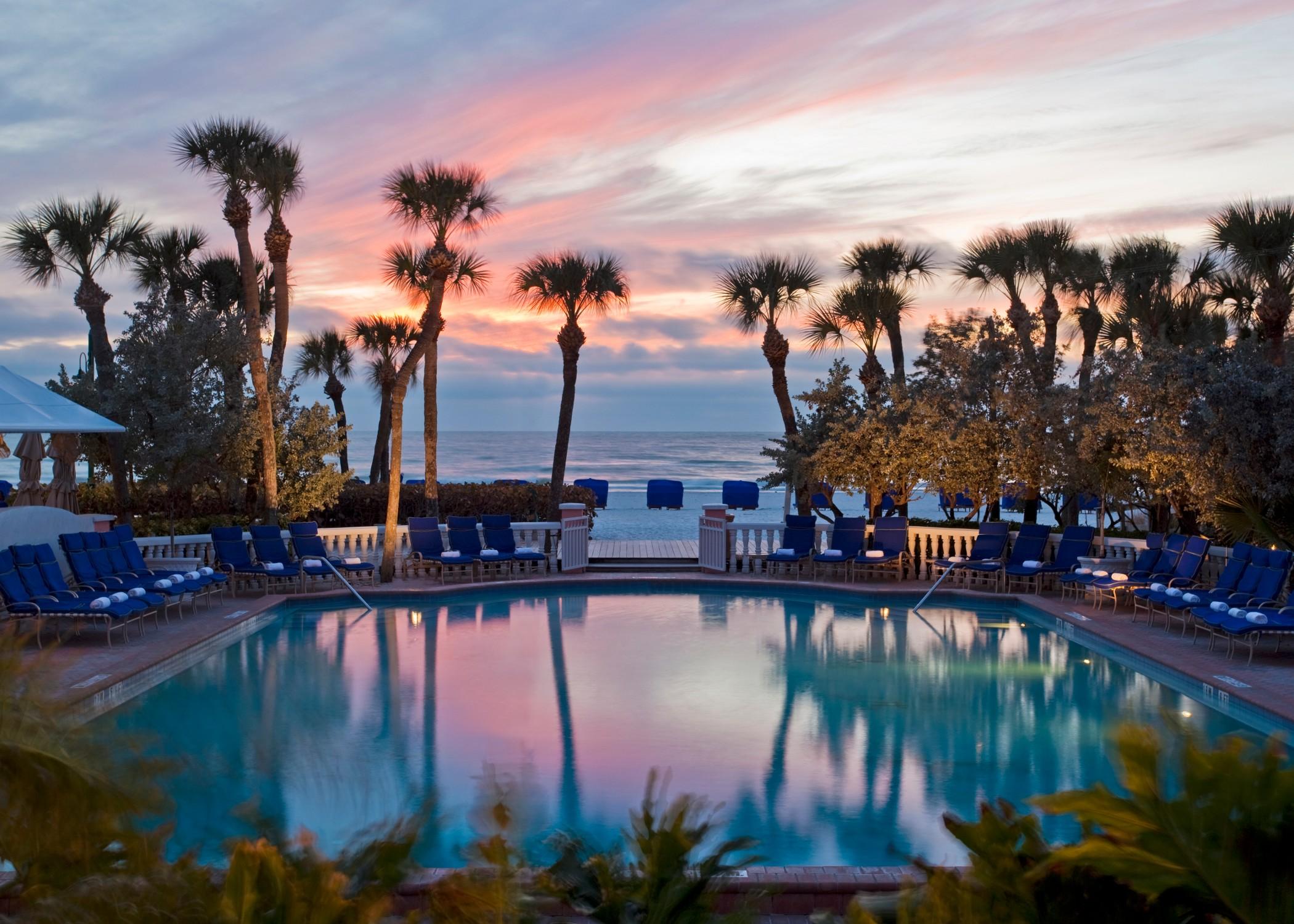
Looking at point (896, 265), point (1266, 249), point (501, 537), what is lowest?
point (501, 537)

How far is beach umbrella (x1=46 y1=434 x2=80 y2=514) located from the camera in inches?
617

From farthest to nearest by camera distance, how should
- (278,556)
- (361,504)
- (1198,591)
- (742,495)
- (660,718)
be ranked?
(742,495)
(361,504)
(278,556)
(1198,591)
(660,718)

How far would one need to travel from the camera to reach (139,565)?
45.0 ft

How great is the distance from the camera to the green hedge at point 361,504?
20656 millimetres

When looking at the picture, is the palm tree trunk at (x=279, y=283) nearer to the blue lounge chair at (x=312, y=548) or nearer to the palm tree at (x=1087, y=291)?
the blue lounge chair at (x=312, y=548)

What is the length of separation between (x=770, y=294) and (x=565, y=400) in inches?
183

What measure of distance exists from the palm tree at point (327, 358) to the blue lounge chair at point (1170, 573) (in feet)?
75.8

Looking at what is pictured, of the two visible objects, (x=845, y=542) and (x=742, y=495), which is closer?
(x=845, y=542)

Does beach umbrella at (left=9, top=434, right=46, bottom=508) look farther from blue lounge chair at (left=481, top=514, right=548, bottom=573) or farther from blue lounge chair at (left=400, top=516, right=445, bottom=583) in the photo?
blue lounge chair at (left=481, top=514, right=548, bottom=573)

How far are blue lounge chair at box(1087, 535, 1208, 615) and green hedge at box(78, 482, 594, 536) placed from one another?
36.4ft

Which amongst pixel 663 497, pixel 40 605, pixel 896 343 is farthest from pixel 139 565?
pixel 663 497

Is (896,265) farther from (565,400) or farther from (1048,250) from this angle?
(565,400)

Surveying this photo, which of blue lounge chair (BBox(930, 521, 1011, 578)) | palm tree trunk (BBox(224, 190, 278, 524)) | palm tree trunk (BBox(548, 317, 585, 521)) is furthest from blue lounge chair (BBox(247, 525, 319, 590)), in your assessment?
blue lounge chair (BBox(930, 521, 1011, 578))

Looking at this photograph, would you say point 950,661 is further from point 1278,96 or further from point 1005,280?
point 1005,280
